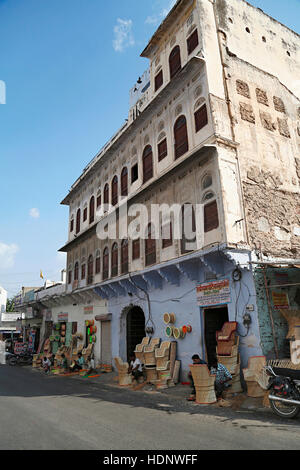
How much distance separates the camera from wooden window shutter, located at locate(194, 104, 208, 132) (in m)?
12.4

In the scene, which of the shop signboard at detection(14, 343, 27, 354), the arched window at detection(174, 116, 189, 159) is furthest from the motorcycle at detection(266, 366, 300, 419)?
the shop signboard at detection(14, 343, 27, 354)

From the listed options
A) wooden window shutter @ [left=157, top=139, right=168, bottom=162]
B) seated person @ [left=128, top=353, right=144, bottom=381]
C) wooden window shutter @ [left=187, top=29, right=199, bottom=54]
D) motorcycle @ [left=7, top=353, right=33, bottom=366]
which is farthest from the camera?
motorcycle @ [left=7, top=353, right=33, bottom=366]

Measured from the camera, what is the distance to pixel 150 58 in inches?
661

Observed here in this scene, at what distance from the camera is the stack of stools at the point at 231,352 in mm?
9334

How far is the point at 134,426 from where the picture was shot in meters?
6.40

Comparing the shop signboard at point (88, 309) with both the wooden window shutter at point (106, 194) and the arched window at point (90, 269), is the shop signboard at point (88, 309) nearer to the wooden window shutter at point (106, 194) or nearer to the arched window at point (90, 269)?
the arched window at point (90, 269)

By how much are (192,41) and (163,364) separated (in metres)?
13.4

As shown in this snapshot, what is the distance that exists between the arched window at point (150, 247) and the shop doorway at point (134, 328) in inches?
148

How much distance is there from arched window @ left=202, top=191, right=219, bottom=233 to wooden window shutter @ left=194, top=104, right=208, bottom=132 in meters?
2.84

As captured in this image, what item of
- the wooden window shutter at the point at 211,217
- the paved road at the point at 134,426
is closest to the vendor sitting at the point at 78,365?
the paved road at the point at 134,426

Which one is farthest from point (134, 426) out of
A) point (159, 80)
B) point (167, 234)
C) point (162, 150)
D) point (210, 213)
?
point (159, 80)

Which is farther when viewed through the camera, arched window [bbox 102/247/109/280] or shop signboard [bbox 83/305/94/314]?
shop signboard [bbox 83/305/94/314]

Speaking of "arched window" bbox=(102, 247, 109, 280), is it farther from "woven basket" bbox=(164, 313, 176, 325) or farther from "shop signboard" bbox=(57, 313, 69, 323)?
"shop signboard" bbox=(57, 313, 69, 323)
